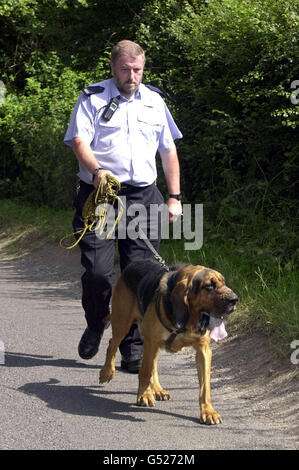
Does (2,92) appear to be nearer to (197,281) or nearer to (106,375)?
(106,375)

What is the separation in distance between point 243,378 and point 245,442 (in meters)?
1.33

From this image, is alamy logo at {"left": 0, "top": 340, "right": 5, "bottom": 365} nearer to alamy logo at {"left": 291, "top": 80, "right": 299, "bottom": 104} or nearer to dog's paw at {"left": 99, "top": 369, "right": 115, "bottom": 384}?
dog's paw at {"left": 99, "top": 369, "right": 115, "bottom": 384}

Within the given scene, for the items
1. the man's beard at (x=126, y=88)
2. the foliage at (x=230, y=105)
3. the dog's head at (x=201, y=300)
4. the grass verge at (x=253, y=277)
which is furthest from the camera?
the foliage at (x=230, y=105)

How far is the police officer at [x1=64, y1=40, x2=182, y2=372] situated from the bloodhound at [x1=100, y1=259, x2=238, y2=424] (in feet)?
1.51

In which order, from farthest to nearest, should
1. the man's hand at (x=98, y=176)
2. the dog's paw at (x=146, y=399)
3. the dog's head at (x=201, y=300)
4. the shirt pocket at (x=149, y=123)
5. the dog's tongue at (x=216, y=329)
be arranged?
1. the shirt pocket at (x=149, y=123)
2. the man's hand at (x=98, y=176)
3. the dog's paw at (x=146, y=399)
4. the dog's tongue at (x=216, y=329)
5. the dog's head at (x=201, y=300)

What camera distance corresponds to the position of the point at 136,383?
5941 millimetres

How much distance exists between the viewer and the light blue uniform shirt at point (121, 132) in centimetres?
577

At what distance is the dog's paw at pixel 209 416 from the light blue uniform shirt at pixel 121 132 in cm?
177

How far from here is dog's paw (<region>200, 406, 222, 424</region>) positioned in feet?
16.1

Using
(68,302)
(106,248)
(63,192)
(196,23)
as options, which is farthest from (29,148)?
(106,248)

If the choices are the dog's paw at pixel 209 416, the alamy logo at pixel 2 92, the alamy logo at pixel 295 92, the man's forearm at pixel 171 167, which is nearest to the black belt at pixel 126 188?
the man's forearm at pixel 171 167

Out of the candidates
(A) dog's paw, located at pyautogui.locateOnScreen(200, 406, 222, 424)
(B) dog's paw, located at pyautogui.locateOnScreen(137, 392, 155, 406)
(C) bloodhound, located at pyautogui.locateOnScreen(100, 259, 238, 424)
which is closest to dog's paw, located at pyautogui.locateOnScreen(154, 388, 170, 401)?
(C) bloodhound, located at pyautogui.locateOnScreen(100, 259, 238, 424)

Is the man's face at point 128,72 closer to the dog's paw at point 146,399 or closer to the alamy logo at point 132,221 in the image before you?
the alamy logo at point 132,221
